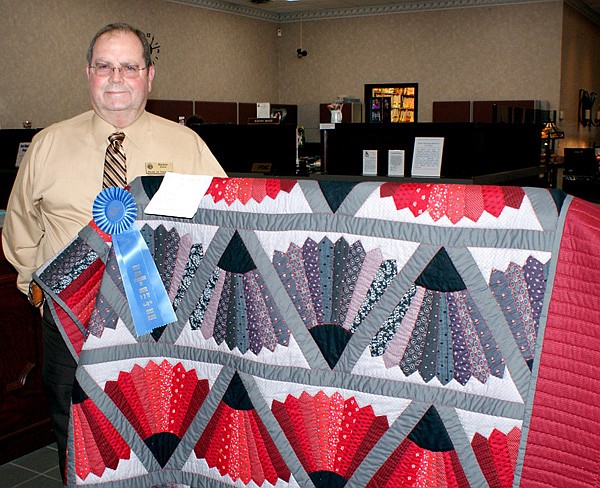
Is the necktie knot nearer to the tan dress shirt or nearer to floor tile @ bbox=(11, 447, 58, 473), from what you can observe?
the tan dress shirt

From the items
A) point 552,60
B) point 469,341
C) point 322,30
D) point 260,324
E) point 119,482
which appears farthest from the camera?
point 322,30

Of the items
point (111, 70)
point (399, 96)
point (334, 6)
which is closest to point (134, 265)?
point (111, 70)

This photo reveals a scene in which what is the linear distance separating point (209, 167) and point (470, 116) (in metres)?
9.54

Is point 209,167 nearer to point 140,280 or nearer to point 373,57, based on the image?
point 140,280

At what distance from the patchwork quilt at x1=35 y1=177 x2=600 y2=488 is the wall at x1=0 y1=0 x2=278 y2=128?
713 cm

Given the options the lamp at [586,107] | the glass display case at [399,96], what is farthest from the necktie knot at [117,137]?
the lamp at [586,107]

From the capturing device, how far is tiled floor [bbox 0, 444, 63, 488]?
2785mm

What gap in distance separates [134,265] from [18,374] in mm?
1654

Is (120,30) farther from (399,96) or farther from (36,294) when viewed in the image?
(399,96)

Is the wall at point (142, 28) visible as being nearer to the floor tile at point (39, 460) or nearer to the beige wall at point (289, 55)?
the beige wall at point (289, 55)

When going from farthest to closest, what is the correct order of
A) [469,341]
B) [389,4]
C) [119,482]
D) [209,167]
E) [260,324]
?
[389,4] → [209,167] → [119,482] → [260,324] → [469,341]

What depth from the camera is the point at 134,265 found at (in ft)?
5.23

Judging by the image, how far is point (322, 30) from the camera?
1248cm

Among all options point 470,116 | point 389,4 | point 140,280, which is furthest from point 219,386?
point 389,4
